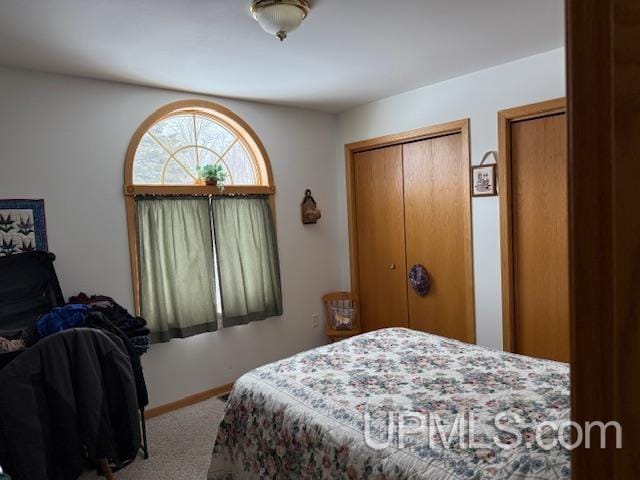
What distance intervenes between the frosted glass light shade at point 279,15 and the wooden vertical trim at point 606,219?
Answer: 1.79m

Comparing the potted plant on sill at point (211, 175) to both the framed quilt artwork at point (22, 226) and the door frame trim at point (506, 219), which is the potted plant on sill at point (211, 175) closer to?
the framed quilt artwork at point (22, 226)

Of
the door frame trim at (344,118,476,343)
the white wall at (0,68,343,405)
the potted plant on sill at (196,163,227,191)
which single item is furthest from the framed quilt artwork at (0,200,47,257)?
the door frame trim at (344,118,476,343)

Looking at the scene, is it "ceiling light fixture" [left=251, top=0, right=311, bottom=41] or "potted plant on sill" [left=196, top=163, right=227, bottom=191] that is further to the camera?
"potted plant on sill" [left=196, top=163, right=227, bottom=191]

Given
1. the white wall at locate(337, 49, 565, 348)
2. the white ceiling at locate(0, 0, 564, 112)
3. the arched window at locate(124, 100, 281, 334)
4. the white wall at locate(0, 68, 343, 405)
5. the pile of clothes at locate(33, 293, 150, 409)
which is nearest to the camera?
the white ceiling at locate(0, 0, 564, 112)

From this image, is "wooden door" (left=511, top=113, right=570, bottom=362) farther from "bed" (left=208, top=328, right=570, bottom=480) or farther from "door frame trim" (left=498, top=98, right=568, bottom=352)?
"bed" (left=208, top=328, right=570, bottom=480)

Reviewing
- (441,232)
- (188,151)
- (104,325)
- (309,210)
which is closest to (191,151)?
(188,151)

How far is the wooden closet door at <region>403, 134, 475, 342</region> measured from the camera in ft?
11.5

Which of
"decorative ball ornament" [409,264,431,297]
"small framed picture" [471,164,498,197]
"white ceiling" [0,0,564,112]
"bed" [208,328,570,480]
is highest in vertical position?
"white ceiling" [0,0,564,112]

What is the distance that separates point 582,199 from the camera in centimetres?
46

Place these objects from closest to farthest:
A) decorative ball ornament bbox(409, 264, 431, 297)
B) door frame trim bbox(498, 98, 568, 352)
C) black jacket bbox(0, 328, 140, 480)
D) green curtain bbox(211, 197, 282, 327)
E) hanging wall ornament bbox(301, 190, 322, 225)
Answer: black jacket bbox(0, 328, 140, 480) → door frame trim bbox(498, 98, 568, 352) → green curtain bbox(211, 197, 282, 327) → decorative ball ornament bbox(409, 264, 431, 297) → hanging wall ornament bbox(301, 190, 322, 225)

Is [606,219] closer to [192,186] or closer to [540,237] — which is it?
[540,237]

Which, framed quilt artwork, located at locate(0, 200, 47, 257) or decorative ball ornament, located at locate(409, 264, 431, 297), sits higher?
framed quilt artwork, located at locate(0, 200, 47, 257)

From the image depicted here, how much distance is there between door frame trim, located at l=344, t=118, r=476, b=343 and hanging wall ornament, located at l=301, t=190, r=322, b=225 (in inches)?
14.8

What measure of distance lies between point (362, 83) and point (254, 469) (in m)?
2.79
